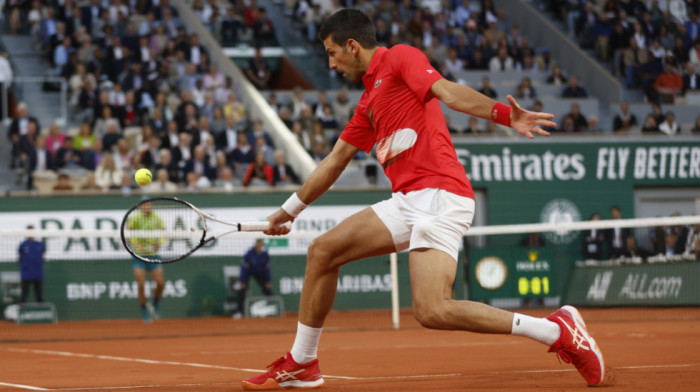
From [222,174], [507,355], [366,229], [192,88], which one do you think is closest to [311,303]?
[366,229]

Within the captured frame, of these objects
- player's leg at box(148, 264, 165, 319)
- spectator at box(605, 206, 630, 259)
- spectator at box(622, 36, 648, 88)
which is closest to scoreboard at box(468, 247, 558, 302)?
spectator at box(605, 206, 630, 259)

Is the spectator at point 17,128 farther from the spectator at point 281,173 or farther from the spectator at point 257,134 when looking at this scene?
the spectator at point 281,173

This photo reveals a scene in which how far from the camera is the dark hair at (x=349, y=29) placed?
6.20 m

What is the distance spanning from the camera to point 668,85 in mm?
24438

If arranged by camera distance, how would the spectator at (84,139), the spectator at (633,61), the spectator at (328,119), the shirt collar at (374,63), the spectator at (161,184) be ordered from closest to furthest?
1. the shirt collar at (374,63)
2. the spectator at (161,184)
3. the spectator at (84,139)
4. the spectator at (328,119)
5. the spectator at (633,61)

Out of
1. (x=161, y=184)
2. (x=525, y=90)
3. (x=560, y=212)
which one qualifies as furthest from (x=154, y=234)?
(x=525, y=90)

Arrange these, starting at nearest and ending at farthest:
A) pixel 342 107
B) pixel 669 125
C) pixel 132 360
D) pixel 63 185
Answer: pixel 132 360
pixel 63 185
pixel 342 107
pixel 669 125

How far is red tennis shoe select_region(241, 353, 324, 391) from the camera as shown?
655 cm

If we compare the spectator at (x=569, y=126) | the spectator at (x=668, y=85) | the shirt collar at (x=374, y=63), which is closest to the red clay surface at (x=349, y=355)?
the shirt collar at (x=374, y=63)

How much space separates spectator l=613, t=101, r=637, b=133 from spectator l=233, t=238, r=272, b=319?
360 inches

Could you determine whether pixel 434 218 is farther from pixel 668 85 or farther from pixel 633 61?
pixel 633 61

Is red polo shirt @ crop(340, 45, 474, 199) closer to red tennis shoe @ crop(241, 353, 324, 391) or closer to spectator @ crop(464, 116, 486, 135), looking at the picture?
red tennis shoe @ crop(241, 353, 324, 391)

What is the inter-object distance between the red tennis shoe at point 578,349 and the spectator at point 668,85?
62.5ft

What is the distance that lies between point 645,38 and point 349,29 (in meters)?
21.6
